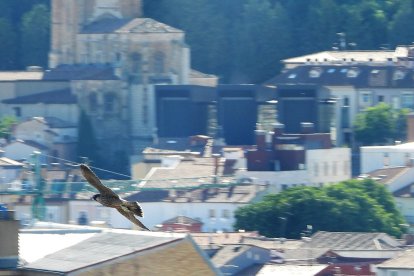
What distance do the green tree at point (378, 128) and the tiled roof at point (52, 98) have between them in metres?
9.88

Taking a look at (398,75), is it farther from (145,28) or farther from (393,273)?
(393,273)

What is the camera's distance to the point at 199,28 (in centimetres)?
8656

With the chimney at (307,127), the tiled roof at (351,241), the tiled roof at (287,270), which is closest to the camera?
the tiled roof at (287,270)

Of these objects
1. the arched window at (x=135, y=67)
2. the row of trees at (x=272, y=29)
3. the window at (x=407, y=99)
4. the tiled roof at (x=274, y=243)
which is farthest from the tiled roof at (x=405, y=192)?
the row of trees at (x=272, y=29)

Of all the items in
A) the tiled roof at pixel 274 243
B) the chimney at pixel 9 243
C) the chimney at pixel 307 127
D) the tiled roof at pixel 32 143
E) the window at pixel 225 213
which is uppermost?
the chimney at pixel 9 243

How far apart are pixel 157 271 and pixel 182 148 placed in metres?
48.1

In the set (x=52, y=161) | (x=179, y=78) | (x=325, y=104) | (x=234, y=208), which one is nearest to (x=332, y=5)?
(x=179, y=78)

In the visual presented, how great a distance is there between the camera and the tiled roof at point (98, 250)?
17.3 meters

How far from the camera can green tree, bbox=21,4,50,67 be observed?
86062mm

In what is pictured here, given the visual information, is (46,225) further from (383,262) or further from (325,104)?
(325,104)

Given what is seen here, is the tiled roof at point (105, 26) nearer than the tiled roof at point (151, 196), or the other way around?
the tiled roof at point (151, 196)

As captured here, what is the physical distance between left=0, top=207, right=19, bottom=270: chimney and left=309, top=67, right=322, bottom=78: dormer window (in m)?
59.2

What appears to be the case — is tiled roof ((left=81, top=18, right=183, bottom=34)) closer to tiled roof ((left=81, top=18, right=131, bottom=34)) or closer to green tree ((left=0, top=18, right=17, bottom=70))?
tiled roof ((left=81, top=18, right=131, bottom=34))

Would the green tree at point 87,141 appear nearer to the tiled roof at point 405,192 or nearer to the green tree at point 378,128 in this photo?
the green tree at point 378,128
